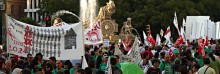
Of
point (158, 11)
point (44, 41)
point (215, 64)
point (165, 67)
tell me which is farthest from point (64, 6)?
point (165, 67)

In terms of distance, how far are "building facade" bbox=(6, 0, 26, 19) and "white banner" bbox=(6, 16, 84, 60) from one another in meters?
72.8

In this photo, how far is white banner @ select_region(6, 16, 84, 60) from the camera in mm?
12422

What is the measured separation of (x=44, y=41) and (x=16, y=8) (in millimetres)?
76103

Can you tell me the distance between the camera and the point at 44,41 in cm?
1262

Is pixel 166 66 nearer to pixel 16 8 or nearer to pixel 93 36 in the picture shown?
pixel 93 36

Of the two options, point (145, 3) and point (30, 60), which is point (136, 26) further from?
point (30, 60)

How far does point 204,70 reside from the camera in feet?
35.6

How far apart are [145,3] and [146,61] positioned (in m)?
44.3

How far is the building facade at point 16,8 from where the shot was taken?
85.8m

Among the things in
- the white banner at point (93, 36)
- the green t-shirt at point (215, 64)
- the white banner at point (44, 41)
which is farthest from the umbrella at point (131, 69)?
the white banner at point (93, 36)

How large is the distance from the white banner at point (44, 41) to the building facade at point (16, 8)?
72837 millimetres

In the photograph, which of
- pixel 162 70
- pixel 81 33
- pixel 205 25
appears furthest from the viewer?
pixel 205 25

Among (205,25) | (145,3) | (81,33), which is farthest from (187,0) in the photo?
(81,33)

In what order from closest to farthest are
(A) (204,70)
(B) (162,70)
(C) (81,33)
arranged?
(A) (204,70) < (B) (162,70) < (C) (81,33)
